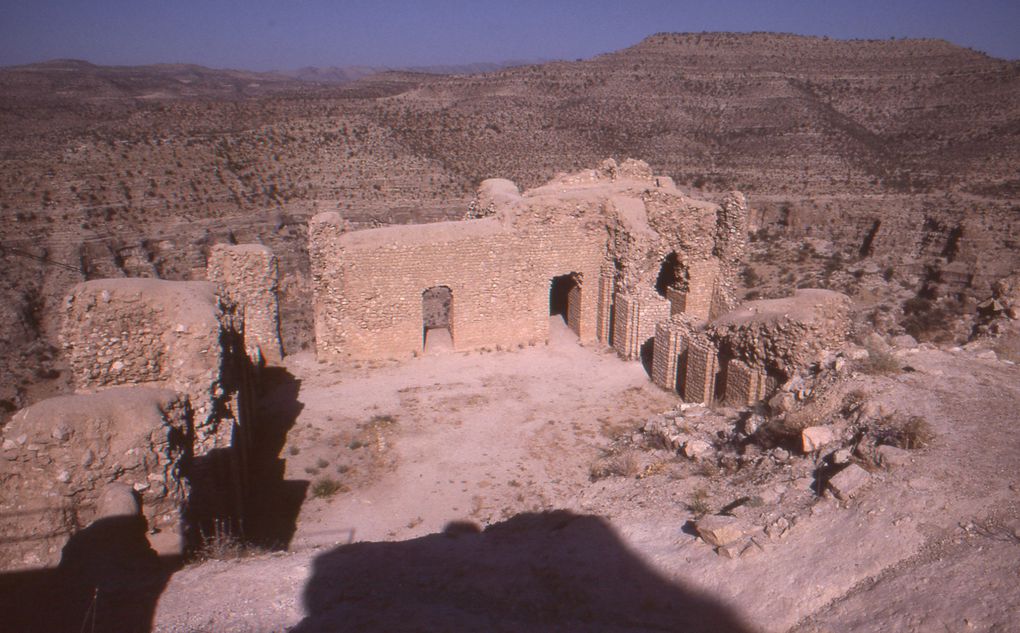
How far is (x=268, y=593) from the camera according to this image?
18.2 feet

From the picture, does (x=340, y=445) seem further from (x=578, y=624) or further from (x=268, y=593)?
(x=578, y=624)

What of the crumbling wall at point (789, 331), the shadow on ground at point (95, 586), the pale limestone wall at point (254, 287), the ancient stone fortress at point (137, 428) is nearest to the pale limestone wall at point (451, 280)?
the pale limestone wall at point (254, 287)

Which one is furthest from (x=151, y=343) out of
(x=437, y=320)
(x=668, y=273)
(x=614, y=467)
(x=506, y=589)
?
(x=437, y=320)

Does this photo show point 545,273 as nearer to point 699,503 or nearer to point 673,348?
point 673,348

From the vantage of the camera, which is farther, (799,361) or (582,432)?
(582,432)

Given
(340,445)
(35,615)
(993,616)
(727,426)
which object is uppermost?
(993,616)

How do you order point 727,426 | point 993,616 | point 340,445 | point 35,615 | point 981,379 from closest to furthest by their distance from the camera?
1. point 993,616
2. point 35,615
3. point 981,379
4. point 727,426
5. point 340,445

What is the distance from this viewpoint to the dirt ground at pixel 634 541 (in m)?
5.11

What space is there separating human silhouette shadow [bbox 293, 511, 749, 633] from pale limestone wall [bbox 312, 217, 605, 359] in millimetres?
7336

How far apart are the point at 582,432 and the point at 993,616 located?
7349 mm

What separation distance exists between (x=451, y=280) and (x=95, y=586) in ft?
31.8

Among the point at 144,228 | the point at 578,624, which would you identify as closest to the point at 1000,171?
the point at 578,624

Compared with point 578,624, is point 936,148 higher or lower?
higher

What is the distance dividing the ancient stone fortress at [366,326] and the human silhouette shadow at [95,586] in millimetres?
196
